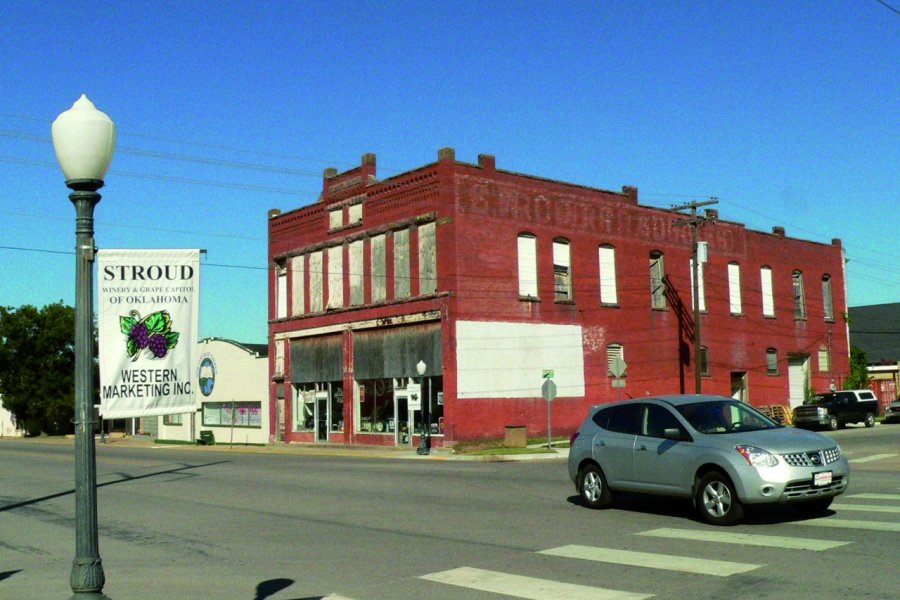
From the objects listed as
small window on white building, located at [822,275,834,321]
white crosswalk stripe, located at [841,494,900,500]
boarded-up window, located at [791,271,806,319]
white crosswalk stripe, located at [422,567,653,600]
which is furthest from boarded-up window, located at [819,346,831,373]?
white crosswalk stripe, located at [422,567,653,600]

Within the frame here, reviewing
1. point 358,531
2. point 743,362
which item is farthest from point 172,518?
point 743,362

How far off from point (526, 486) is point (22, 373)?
6609cm

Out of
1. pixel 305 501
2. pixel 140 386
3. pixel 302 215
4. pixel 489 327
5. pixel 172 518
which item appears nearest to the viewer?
pixel 140 386

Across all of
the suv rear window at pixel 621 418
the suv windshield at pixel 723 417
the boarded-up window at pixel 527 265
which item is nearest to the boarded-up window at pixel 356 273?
the boarded-up window at pixel 527 265

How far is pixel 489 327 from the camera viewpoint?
38531 mm

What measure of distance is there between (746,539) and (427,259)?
28793 millimetres

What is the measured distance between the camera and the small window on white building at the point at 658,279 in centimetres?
4612

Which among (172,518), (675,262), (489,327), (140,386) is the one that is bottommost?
(172,518)

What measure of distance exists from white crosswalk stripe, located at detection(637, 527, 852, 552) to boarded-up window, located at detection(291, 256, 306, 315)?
35.8m

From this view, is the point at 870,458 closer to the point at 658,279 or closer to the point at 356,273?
the point at 658,279

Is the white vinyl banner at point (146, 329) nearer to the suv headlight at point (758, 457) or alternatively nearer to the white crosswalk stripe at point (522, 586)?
the white crosswalk stripe at point (522, 586)

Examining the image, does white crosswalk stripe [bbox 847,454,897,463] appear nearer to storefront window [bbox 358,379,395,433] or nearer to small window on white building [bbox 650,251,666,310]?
storefront window [bbox 358,379,395,433]

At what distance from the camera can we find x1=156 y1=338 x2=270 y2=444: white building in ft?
167

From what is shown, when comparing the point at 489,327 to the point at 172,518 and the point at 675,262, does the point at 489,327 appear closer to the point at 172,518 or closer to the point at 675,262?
the point at 675,262
